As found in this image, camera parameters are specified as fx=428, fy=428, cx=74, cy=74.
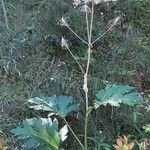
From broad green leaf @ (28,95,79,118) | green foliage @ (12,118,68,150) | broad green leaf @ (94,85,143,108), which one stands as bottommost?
green foliage @ (12,118,68,150)

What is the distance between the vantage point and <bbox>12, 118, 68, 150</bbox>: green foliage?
2.95 meters

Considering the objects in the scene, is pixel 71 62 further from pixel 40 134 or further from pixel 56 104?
pixel 40 134

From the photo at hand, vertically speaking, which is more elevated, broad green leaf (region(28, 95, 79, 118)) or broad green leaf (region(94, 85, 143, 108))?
broad green leaf (region(94, 85, 143, 108))

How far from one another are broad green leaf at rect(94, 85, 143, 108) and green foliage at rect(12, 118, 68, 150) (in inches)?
13.8

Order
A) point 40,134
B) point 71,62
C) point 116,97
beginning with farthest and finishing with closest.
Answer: point 71,62, point 116,97, point 40,134

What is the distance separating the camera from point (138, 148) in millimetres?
3064

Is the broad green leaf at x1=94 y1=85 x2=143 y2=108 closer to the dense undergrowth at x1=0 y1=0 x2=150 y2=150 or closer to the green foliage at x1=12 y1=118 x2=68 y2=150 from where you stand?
the dense undergrowth at x1=0 y1=0 x2=150 y2=150

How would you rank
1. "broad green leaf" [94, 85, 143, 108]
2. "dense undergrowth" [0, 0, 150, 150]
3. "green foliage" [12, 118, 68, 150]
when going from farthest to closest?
"dense undergrowth" [0, 0, 150, 150], "broad green leaf" [94, 85, 143, 108], "green foliage" [12, 118, 68, 150]

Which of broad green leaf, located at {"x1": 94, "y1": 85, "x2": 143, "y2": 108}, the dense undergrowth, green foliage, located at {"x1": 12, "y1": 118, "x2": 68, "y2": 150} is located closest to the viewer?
green foliage, located at {"x1": 12, "y1": 118, "x2": 68, "y2": 150}

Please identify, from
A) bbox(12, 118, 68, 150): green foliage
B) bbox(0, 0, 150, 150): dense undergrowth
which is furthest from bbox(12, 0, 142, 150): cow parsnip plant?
bbox(0, 0, 150, 150): dense undergrowth

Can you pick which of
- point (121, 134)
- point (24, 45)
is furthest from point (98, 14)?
point (121, 134)

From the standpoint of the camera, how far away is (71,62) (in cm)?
378

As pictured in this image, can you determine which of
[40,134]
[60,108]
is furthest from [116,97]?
[40,134]

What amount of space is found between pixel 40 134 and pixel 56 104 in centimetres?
30
